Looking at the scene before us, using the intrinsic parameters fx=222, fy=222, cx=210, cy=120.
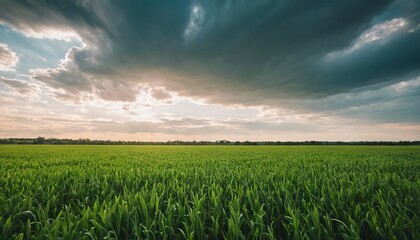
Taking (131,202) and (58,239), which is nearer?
(58,239)

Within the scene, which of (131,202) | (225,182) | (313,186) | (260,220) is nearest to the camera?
(260,220)

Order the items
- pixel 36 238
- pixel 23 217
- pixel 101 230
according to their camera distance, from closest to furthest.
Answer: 1. pixel 36 238
2. pixel 101 230
3. pixel 23 217

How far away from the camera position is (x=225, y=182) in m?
5.83

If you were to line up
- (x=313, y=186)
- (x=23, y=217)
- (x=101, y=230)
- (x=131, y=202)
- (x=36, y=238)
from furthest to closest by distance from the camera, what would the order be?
(x=313, y=186) → (x=131, y=202) → (x=23, y=217) → (x=101, y=230) → (x=36, y=238)

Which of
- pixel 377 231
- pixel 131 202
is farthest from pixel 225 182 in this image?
pixel 377 231

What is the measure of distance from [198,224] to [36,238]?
5.63ft

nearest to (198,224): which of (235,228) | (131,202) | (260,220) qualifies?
(235,228)

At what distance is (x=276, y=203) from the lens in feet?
11.9

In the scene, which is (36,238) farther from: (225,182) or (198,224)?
(225,182)

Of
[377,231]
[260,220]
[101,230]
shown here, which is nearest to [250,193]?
[260,220]

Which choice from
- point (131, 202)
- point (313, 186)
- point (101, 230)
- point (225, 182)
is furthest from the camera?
point (225, 182)

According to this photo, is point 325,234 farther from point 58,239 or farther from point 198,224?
point 58,239

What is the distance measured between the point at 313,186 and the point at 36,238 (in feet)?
15.8

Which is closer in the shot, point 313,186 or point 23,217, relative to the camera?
point 23,217
